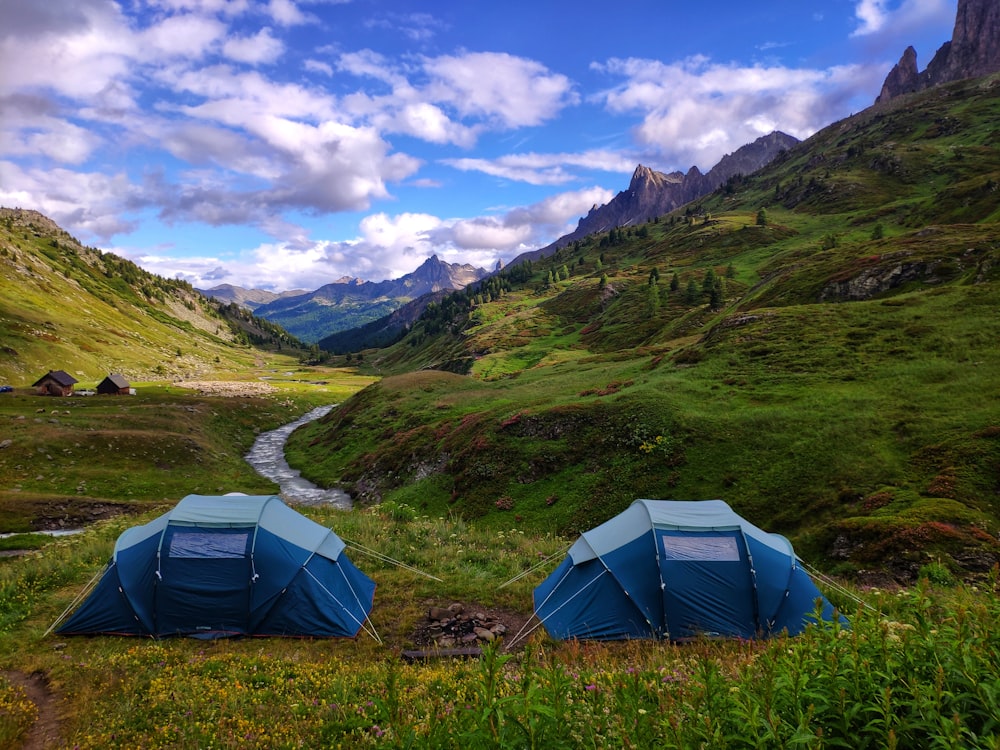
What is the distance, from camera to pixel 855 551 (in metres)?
18.4

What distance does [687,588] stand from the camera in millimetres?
14344

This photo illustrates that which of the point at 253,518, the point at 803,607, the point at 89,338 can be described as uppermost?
the point at 89,338

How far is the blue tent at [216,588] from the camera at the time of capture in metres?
14.9

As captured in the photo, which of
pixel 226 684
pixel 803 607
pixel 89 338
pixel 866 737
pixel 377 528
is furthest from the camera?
pixel 89 338

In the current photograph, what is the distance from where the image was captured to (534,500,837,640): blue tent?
46.5 ft

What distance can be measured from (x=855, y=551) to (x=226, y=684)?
21659 mm

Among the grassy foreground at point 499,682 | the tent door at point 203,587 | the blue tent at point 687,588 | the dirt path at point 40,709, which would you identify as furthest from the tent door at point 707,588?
the dirt path at point 40,709

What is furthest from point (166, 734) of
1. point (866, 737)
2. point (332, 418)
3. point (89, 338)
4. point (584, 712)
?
point (89, 338)

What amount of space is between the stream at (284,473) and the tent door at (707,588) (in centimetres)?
3446

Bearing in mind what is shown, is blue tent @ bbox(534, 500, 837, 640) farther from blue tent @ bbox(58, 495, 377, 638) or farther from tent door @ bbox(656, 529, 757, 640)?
blue tent @ bbox(58, 495, 377, 638)

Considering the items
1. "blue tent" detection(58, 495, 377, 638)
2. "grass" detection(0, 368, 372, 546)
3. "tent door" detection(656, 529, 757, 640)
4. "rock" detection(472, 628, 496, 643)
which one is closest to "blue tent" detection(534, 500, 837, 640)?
"tent door" detection(656, 529, 757, 640)

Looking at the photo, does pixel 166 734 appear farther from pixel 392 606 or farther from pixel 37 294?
pixel 37 294

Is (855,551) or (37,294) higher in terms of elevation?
(37,294)

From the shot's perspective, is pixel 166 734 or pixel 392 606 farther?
pixel 392 606
